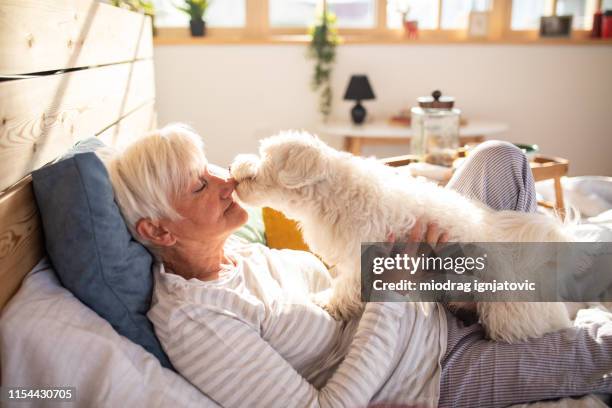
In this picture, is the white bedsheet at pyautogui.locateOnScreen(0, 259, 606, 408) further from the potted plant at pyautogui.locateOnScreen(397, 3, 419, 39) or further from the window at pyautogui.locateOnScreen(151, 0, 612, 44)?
the potted plant at pyautogui.locateOnScreen(397, 3, 419, 39)

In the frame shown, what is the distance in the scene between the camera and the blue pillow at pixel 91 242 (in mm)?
1212

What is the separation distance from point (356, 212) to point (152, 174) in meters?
0.56

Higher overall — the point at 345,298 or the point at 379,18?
the point at 379,18

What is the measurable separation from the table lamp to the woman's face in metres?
3.23

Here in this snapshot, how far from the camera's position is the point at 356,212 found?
1515mm

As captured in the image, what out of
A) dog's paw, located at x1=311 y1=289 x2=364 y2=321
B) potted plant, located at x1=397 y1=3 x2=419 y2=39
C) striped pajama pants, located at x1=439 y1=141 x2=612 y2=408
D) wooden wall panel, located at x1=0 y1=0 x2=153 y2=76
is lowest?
striped pajama pants, located at x1=439 y1=141 x2=612 y2=408

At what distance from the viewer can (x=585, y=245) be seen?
71.2 inches

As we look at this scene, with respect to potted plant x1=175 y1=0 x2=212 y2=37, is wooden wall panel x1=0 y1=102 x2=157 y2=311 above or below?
below

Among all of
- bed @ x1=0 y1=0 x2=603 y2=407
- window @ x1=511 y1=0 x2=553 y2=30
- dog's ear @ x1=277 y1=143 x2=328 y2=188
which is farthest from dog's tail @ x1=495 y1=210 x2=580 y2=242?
window @ x1=511 y1=0 x2=553 y2=30

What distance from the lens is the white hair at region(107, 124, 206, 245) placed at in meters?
1.34

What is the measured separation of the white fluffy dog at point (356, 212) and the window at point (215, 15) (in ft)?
12.2

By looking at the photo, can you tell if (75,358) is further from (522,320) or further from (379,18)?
(379,18)

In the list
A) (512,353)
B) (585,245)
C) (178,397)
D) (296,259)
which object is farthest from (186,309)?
(585,245)

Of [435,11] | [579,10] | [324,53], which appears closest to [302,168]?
[324,53]
